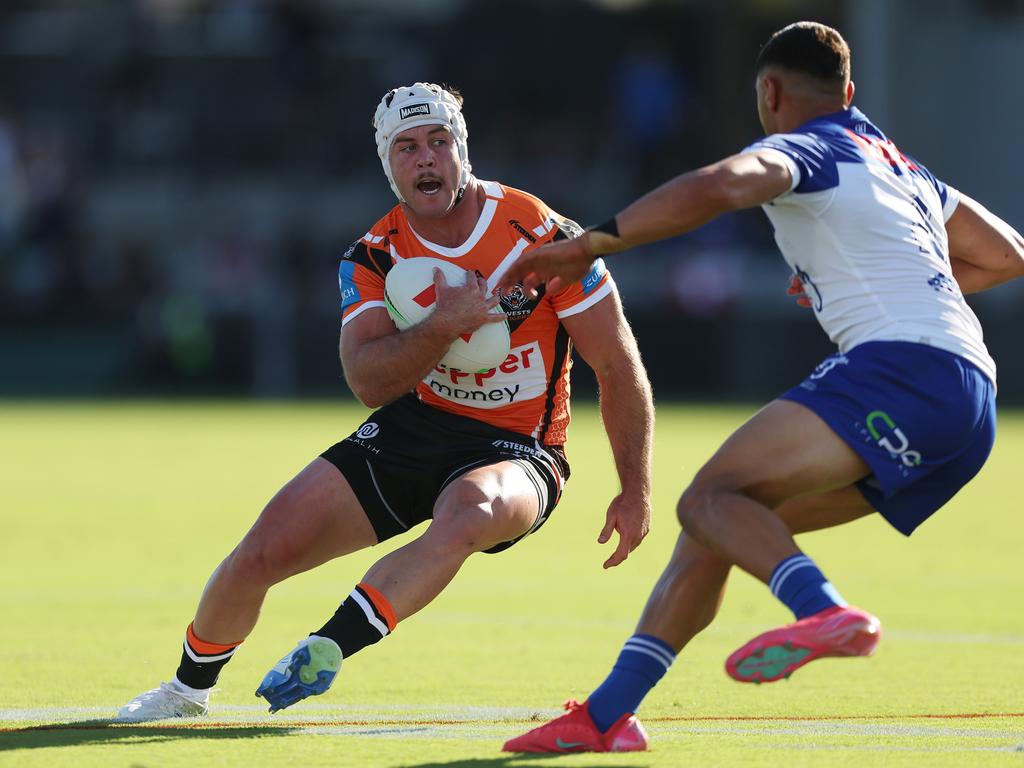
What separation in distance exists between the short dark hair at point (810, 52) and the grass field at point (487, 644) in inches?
78.9

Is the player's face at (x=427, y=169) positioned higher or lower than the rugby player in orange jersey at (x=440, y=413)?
higher

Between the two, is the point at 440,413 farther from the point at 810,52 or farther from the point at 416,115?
the point at 810,52

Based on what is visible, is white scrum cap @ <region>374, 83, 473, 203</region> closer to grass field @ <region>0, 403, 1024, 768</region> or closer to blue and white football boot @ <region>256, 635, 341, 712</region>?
blue and white football boot @ <region>256, 635, 341, 712</region>

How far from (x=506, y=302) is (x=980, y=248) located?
1578mm

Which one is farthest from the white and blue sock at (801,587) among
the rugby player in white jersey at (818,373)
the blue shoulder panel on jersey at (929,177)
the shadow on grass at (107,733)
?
the shadow on grass at (107,733)

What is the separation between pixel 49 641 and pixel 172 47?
891 inches

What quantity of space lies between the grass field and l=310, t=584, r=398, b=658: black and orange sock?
313 millimetres

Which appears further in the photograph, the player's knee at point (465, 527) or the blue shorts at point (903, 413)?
the player's knee at point (465, 527)

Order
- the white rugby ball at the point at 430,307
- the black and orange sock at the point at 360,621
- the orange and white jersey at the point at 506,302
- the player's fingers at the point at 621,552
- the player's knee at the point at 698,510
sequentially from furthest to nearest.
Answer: the orange and white jersey at the point at 506,302, the white rugby ball at the point at 430,307, the player's fingers at the point at 621,552, the black and orange sock at the point at 360,621, the player's knee at the point at 698,510

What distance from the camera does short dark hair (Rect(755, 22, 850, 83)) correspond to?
16.6ft

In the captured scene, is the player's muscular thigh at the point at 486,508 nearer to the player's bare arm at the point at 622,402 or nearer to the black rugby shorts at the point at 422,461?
the black rugby shorts at the point at 422,461

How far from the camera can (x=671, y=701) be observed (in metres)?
6.13

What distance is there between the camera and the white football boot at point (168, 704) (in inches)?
226

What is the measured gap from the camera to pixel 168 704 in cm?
582
